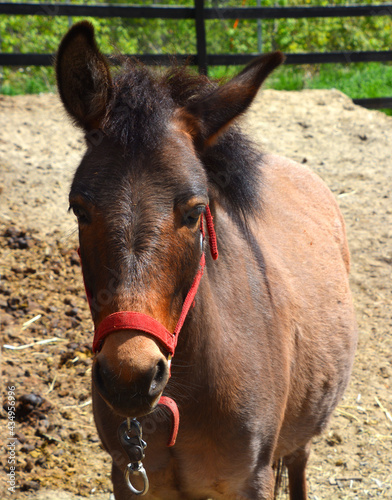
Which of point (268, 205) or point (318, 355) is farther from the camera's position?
point (268, 205)

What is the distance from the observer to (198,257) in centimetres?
198

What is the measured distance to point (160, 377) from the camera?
172cm

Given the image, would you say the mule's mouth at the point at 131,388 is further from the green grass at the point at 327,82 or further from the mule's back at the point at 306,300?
the green grass at the point at 327,82

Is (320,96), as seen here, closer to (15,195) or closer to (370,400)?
(15,195)

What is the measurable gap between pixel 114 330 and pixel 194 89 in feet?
3.45

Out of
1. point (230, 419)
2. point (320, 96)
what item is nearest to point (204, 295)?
point (230, 419)

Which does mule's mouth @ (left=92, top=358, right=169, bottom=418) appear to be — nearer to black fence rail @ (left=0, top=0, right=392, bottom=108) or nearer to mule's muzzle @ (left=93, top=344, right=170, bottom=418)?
mule's muzzle @ (left=93, top=344, right=170, bottom=418)

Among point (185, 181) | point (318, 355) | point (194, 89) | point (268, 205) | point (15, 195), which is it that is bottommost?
point (15, 195)

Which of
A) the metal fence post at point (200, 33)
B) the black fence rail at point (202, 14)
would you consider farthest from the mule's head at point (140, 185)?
the metal fence post at point (200, 33)

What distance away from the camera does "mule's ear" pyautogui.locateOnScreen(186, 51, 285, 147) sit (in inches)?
81.4

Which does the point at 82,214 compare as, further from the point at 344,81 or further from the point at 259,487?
the point at 344,81

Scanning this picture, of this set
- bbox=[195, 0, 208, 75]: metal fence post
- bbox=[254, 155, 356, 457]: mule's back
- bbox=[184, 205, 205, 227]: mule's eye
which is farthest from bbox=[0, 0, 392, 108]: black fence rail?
bbox=[184, 205, 205, 227]: mule's eye

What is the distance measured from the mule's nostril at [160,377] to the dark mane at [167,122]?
0.71m

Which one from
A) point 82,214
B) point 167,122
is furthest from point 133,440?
point 167,122
